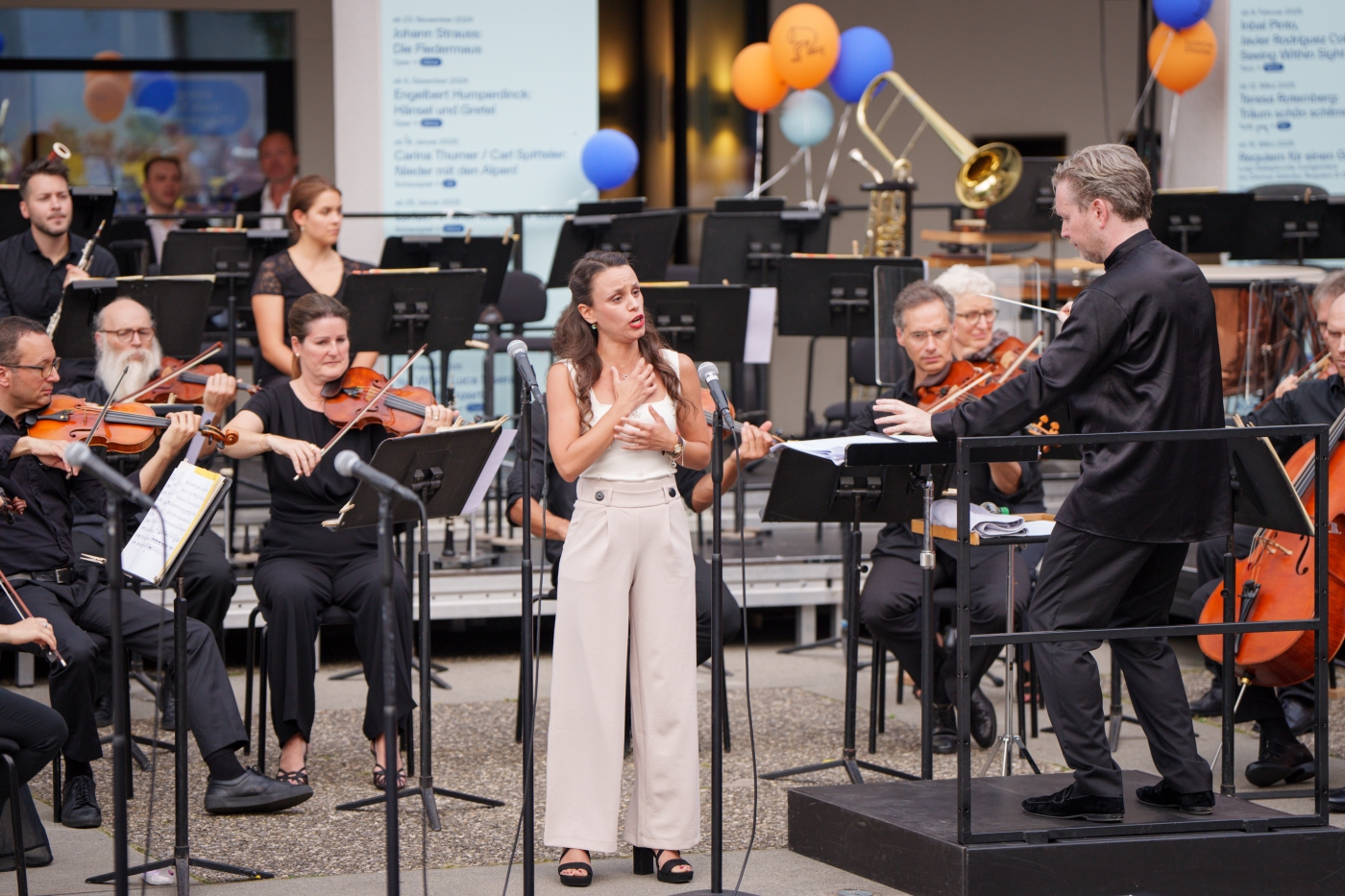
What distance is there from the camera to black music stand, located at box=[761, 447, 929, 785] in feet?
13.9

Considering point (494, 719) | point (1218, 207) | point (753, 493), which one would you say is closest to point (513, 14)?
point (753, 493)

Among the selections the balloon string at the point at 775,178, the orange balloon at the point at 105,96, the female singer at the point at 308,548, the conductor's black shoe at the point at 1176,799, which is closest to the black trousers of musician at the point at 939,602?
the conductor's black shoe at the point at 1176,799

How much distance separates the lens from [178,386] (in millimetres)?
5117

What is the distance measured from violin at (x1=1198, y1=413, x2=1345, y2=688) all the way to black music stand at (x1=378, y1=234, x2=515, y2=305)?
3.09 m

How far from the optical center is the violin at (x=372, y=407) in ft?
15.3

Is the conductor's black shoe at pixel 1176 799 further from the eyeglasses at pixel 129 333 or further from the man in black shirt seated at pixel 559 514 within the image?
the eyeglasses at pixel 129 333

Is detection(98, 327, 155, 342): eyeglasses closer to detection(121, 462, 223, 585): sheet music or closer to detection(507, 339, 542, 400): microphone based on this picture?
detection(121, 462, 223, 585): sheet music

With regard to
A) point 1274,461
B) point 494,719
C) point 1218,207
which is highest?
point 1218,207

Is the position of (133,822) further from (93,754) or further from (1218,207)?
(1218,207)

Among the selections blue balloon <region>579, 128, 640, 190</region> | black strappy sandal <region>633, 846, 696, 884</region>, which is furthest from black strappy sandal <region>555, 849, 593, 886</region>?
blue balloon <region>579, 128, 640, 190</region>

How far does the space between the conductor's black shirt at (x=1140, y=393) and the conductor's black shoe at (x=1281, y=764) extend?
1.29 m

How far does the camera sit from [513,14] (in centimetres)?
777

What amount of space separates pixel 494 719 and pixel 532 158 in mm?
3450

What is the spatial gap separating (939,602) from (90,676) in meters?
2.46
